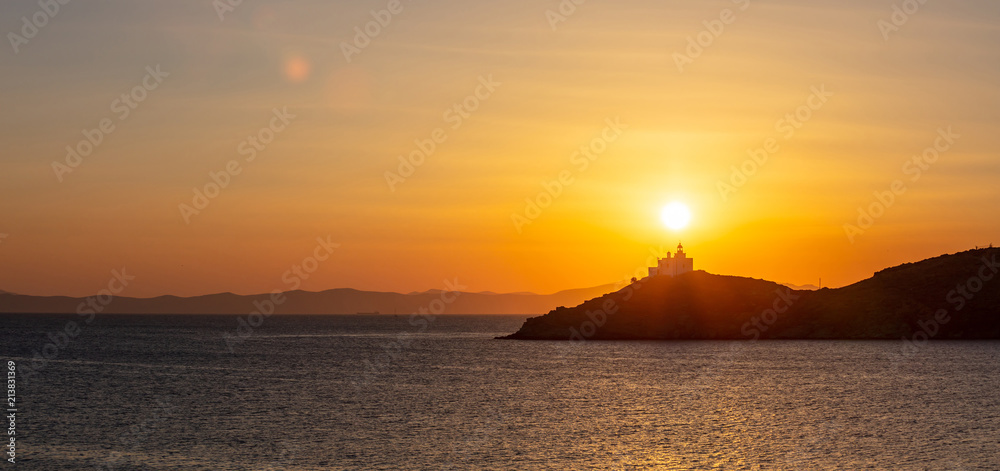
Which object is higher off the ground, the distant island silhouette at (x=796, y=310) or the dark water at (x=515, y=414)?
the distant island silhouette at (x=796, y=310)

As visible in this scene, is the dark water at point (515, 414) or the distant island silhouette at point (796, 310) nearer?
the dark water at point (515, 414)

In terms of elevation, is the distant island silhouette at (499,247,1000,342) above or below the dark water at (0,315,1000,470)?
above

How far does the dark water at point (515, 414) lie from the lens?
4944 cm

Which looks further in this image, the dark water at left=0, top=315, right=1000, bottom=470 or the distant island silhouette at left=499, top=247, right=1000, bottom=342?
the distant island silhouette at left=499, top=247, right=1000, bottom=342

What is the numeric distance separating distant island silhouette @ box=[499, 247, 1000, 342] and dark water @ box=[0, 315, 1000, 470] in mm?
58719

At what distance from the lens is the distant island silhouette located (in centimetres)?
17975

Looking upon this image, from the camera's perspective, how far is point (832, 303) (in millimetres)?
193250

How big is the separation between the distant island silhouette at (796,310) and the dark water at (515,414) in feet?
193

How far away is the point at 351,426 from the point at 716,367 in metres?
64.6

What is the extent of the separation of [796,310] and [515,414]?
458 feet

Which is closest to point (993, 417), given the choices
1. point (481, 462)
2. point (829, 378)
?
point (829, 378)

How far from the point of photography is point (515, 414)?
67.1 m

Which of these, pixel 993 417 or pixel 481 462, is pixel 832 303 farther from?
pixel 481 462

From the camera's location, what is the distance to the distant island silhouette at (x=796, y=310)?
7077 inches
